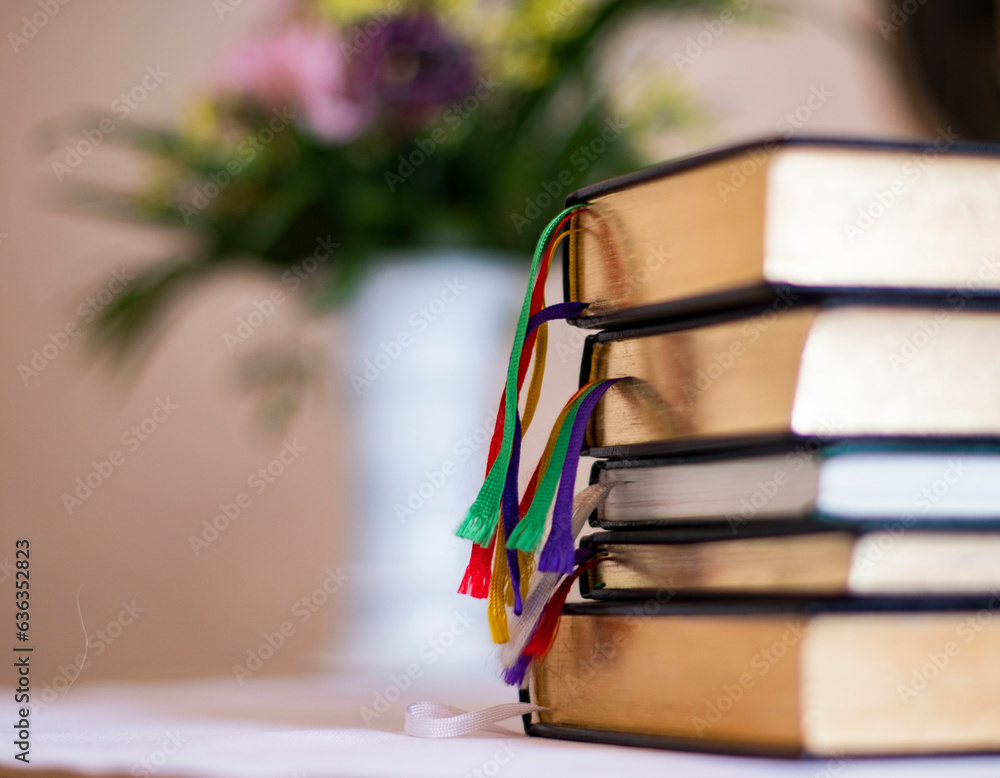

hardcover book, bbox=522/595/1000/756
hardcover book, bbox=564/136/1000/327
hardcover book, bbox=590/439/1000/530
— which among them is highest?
hardcover book, bbox=564/136/1000/327

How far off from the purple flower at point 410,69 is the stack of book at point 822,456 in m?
0.49

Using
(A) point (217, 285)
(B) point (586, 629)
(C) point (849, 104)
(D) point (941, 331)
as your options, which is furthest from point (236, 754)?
(C) point (849, 104)

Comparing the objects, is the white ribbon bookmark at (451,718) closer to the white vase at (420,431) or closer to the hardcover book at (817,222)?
the hardcover book at (817,222)

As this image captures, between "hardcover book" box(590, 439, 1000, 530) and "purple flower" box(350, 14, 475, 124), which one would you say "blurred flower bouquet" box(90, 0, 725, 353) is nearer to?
"purple flower" box(350, 14, 475, 124)

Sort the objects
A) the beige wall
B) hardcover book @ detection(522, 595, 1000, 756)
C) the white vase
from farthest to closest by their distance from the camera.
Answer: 1. the beige wall
2. the white vase
3. hardcover book @ detection(522, 595, 1000, 756)

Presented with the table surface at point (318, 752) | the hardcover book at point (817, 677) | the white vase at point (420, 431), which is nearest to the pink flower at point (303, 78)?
the white vase at point (420, 431)

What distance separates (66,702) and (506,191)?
0.44m

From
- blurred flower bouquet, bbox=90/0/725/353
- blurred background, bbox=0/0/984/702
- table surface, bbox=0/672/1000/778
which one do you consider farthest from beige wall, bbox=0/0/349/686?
table surface, bbox=0/672/1000/778

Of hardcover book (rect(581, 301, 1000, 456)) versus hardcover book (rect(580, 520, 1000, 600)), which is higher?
hardcover book (rect(581, 301, 1000, 456))

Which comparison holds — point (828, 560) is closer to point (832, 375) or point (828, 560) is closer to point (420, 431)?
point (832, 375)

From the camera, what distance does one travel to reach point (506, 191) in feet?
2.53

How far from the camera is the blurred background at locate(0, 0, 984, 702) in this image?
743mm

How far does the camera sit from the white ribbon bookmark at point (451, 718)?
0.33 metres

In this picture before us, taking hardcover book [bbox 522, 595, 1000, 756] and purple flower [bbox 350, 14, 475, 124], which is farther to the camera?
purple flower [bbox 350, 14, 475, 124]
